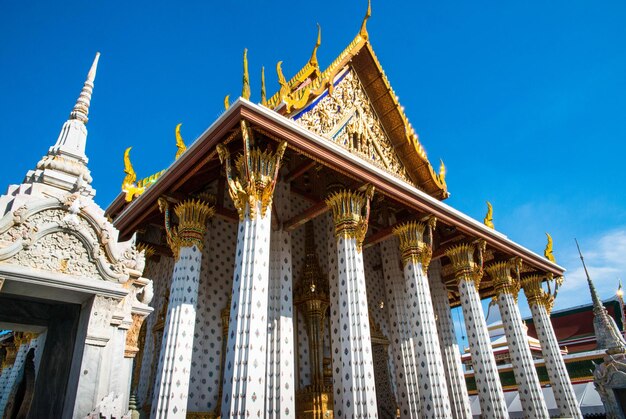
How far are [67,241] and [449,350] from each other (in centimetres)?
1028

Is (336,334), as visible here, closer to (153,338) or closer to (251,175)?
(251,175)

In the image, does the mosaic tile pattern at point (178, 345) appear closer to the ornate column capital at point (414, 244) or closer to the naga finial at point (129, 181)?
the naga finial at point (129, 181)

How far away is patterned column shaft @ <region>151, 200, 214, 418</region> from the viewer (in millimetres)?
6074

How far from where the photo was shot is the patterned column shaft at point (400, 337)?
8.41 m

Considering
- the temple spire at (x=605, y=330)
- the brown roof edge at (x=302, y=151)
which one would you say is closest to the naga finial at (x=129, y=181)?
the brown roof edge at (x=302, y=151)

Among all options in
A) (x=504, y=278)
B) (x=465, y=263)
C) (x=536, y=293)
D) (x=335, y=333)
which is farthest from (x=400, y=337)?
(x=536, y=293)

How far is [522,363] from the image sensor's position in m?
10.2

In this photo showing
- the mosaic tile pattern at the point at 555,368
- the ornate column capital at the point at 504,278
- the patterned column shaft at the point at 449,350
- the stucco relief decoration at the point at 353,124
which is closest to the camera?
the stucco relief decoration at the point at 353,124

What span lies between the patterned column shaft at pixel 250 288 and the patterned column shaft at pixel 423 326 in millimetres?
2727

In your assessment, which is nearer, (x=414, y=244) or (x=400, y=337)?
(x=400, y=337)

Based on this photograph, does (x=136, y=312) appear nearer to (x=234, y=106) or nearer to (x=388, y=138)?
(x=234, y=106)

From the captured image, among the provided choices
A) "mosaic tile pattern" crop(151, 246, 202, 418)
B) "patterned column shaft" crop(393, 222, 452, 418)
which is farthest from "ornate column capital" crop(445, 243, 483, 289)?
"mosaic tile pattern" crop(151, 246, 202, 418)

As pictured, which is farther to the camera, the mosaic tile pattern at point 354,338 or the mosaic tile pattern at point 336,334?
the mosaic tile pattern at point 336,334

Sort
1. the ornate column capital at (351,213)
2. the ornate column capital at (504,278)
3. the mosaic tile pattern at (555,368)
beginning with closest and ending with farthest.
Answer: the ornate column capital at (351,213) → the mosaic tile pattern at (555,368) → the ornate column capital at (504,278)
